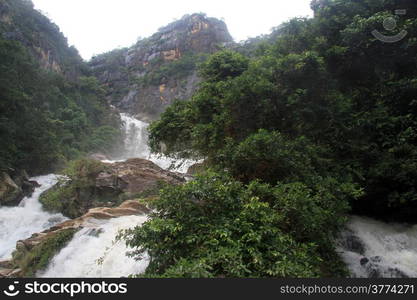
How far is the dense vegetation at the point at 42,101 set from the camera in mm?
18327

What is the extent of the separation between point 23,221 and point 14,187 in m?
2.67

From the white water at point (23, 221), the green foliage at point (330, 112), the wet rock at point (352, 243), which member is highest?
the green foliage at point (330, 112)

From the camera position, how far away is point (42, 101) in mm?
26344

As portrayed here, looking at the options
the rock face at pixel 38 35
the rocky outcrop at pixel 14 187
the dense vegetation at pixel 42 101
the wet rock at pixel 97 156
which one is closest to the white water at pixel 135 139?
the dense vegetation at pixel 42 101

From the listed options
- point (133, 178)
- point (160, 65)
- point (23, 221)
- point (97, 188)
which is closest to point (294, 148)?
point (133, 178)

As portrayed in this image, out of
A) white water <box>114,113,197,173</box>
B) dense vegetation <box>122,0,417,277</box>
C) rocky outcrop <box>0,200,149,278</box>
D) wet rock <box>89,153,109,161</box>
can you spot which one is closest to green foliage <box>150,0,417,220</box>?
dense vegetation <box>122,0,417,277</box>

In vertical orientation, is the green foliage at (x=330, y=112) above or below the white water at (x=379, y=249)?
above

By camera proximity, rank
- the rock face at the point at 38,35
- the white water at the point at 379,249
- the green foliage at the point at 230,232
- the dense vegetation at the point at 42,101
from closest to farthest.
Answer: the green foliage at the point at 230,232, the white water at the point at 379,249, the dense vegetation at the point at 42,101, the rock face at the point at 38,35

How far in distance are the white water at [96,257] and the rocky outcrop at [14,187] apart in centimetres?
798

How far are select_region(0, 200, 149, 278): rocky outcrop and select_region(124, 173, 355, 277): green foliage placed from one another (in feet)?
16.2

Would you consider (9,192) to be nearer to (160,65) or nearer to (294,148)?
(294,148)

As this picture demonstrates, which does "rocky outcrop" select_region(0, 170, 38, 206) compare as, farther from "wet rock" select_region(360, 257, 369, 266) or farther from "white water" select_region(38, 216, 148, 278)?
"wet rock" select_region(360, 257, 369, 266)

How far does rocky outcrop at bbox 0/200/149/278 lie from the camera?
27.5 ft

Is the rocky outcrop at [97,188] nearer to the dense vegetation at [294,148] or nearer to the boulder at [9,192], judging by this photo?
the boulder at [9,192]
